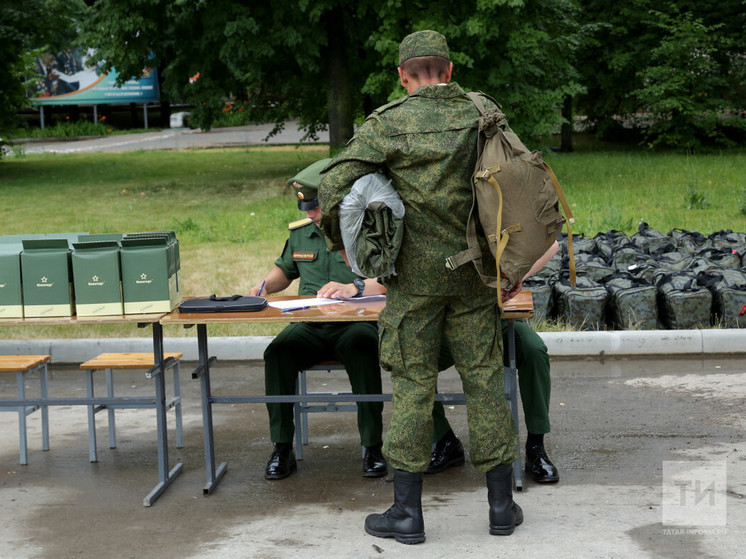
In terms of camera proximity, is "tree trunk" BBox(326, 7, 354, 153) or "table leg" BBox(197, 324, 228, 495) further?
"tree trunk" BBox(326, 7, 354, 153)

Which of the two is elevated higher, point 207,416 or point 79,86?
point 79,86

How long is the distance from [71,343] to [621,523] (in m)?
5.03

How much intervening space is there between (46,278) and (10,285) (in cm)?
19

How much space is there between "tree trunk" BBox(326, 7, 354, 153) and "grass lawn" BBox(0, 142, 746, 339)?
1.61 meters

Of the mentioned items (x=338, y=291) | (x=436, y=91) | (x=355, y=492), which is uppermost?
(x=436, y=91)

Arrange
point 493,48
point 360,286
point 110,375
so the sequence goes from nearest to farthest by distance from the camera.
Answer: point 360,286, point 110,375, point 493,48

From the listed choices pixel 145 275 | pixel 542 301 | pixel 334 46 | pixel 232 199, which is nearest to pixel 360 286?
pixel 145 275

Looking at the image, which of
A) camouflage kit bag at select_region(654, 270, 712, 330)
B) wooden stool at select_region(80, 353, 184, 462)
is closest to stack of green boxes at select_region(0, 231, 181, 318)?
wooden stool at select_region(80, 353, 184, 462)

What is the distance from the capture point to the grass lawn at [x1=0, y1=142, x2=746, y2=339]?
1109 centimetres

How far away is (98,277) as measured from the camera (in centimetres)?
512

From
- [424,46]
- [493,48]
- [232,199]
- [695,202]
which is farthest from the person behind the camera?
[493,48]

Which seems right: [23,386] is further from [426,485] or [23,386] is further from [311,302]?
[426,485]

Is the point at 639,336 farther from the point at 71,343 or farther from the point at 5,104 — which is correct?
the point at 5,104

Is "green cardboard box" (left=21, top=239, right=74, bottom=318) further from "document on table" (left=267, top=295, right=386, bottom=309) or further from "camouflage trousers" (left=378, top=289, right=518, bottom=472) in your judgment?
"camouflage trousers" (left=378, top=289, right=518, bottom=472)
